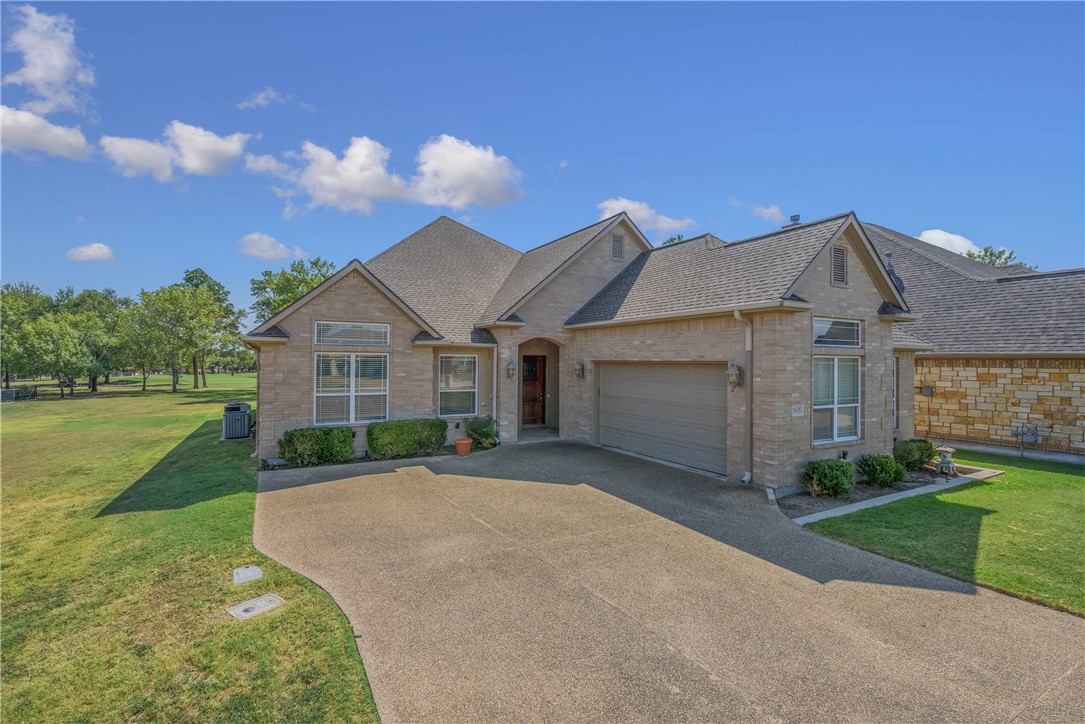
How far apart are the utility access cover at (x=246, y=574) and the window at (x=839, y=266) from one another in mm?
11773

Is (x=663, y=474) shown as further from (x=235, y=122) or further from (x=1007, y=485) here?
(x=235, y=122)

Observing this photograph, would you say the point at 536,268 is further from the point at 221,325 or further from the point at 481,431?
the point at 221,325

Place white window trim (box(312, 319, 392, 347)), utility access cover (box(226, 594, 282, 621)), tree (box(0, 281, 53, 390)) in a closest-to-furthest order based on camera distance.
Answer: utility access cover (box(226, 594, 282, 621)) < white window trim (box(312, 319, 392, 347)) < tree (box(0, 281, 53, 390))

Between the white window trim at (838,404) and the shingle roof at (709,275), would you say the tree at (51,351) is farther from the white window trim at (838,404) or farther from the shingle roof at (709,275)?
the white window trim at (838,404)

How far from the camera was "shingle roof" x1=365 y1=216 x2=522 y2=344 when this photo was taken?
1548cm

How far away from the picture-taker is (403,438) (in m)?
13.0

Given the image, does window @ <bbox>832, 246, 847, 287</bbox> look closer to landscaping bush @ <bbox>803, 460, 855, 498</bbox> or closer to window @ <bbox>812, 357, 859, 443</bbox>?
window @ <bbox>812, 357, 859, 443</bbox>

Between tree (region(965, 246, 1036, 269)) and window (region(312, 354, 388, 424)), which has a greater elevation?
tree (region(965, 246, 1036, 269))

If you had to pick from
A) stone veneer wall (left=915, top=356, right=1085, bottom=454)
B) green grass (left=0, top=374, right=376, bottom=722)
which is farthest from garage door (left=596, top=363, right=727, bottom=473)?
stone veneer wall (left=915, top=356, right=1085, bottom=454)

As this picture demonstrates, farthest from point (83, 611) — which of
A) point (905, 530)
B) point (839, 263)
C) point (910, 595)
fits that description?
point (839, 263)

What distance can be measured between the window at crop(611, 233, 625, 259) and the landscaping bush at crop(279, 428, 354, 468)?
10381mm

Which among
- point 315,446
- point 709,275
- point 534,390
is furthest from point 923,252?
point 315,446

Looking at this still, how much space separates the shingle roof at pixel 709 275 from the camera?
10188 mm

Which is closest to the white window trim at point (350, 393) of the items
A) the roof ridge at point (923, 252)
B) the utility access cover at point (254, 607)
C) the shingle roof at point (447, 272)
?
the shingle roof at point (447, 272)
